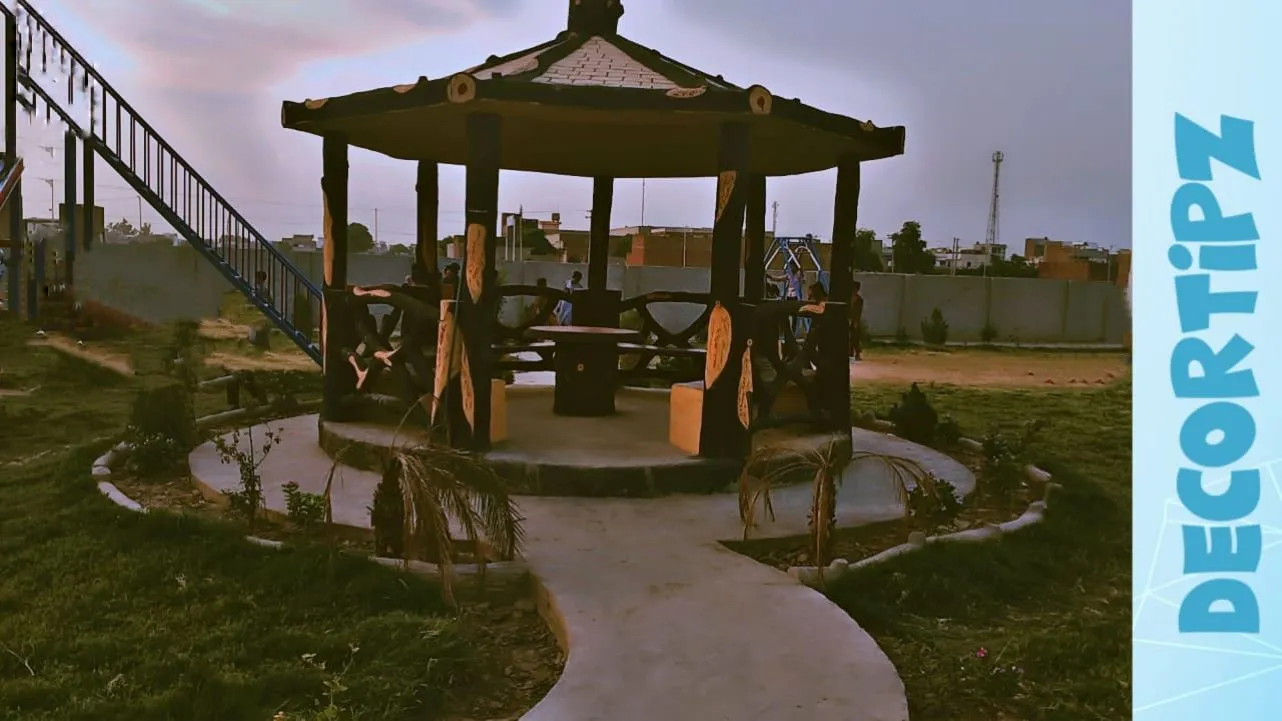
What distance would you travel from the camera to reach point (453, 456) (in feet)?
14.8

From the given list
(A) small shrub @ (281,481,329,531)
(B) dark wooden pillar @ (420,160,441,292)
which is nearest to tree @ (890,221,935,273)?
(B) dark wooden pillar @ (420,160,441,292)

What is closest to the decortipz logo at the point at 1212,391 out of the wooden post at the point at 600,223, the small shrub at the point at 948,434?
the small shrub at the point at 948,434

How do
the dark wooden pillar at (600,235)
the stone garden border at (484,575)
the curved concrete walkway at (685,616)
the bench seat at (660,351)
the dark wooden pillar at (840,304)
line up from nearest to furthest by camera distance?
the curved concrete walkway at (685,616), the stone garden border at (484,575), the dark wooden pillar at (840,304), the bench seat at (660,351), the dark wooden pillar at (600,235)

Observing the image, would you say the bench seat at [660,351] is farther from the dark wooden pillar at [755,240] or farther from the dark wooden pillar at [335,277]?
the dark wooden pillar at [335,277]

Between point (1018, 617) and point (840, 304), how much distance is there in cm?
340

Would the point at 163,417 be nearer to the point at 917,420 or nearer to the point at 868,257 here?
the point at 917,420

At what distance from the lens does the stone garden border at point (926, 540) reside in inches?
188

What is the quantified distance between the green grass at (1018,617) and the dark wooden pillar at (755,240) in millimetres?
3535

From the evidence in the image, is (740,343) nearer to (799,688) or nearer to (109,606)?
(799,688)

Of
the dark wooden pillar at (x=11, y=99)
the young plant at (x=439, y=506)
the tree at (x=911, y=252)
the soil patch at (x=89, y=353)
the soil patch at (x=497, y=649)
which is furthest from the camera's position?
the tree at (x=911, y=252)

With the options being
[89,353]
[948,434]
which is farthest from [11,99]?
[948,434]

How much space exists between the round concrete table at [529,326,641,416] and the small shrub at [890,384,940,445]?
2.59 meters

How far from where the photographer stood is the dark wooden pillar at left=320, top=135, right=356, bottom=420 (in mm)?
7715

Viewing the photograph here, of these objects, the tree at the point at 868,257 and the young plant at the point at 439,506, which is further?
the tree at the point at 868,257
